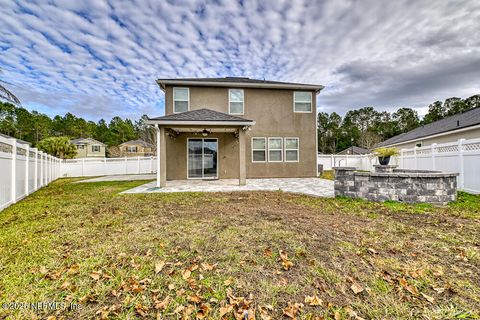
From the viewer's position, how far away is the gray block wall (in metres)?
5.43

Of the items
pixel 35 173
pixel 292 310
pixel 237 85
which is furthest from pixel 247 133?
pixel 292 310

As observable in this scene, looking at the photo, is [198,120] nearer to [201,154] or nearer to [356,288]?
[201,154]

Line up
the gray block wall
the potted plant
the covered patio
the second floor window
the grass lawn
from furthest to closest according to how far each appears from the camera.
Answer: the second floor window → the covered patio → the potted plant → the gray block wall → the grass lawn

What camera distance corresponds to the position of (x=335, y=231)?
351 centimetres

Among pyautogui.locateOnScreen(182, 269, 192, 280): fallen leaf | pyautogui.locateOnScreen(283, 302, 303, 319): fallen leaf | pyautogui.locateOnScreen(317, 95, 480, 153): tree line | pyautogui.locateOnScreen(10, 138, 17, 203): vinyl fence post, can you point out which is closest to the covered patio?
pyautogui.locateOnScreen(10, 138, 17, 203): vinyl fence post

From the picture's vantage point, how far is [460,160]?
6820 mm

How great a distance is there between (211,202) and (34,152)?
311 inches

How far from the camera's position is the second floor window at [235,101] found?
1220cm

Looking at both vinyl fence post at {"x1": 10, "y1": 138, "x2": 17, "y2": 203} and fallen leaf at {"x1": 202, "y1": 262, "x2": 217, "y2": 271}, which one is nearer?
fallen leaf at {"x1": 202, "y1": 262, "x2": 217, "y2": 271}

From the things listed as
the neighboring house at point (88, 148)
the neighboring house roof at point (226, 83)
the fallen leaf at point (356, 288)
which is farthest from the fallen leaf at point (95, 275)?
the neighboring house at point (88, 148)

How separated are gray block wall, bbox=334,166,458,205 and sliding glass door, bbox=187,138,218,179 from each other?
24.9 feet

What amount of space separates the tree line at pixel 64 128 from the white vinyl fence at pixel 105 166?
9826 millimetres

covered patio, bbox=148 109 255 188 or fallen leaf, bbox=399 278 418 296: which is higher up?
covered patio, bbox=148 109 255 188

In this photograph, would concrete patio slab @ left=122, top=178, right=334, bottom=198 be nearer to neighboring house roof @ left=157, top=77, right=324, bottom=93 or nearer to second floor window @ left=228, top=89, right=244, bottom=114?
second floor window @ left=228, top=89, right=244, bottom=114
